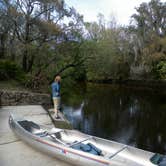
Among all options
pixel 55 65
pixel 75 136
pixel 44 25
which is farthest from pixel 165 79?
pixel 75 136

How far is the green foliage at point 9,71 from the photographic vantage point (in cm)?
1241

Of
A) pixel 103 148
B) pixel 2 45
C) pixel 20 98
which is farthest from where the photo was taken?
pixel 2 45

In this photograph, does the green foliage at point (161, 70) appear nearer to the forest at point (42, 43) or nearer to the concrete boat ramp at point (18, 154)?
the forest at point (42, 43)

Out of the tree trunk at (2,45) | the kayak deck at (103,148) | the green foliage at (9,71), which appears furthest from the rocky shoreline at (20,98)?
the tree trunk at (2,45)

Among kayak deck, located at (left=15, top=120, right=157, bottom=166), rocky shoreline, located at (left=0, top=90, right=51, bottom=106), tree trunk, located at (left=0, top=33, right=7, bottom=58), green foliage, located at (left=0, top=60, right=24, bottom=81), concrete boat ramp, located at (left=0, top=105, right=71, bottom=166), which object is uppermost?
tree trunk, located at (left=0, top=33, right=7, bottom=58)

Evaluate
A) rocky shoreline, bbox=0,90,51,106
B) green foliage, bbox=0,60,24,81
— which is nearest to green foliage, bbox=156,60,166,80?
green foliage, bbox=0,60,24,81

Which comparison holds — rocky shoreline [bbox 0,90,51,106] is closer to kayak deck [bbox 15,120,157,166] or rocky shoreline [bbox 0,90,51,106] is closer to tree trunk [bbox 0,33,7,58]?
kayak deck [bbox 15,120,157,166]

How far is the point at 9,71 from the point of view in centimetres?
1294

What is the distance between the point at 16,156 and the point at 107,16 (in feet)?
95.4

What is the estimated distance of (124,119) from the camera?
1080cm

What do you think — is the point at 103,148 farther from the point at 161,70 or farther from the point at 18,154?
the point at 161,70

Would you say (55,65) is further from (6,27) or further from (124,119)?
(124,119)

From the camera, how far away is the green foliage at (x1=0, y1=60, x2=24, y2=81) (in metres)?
12.4

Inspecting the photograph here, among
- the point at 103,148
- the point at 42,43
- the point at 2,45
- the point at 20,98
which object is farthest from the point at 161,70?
the point at 103,148
